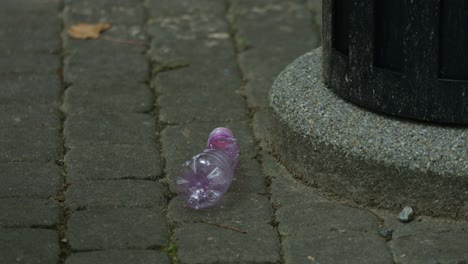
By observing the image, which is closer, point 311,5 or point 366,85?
point 366,85

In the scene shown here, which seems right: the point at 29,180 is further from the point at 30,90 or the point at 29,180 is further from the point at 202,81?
the point at 202,81

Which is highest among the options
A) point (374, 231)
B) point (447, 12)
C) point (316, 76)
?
point (447, 12)

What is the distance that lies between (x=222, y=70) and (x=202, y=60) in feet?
0.44

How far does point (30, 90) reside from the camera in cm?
441

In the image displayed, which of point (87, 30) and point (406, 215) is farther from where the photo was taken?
point (87, 30)

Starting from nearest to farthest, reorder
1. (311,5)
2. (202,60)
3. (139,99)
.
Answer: (139,99), (202,60), (311,5)

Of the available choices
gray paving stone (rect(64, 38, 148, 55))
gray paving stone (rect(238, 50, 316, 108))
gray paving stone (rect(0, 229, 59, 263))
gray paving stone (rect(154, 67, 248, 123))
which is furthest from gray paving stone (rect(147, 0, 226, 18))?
gray paving stone (rect(0, 229, 59, 263))

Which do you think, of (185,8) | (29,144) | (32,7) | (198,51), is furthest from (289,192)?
(32,7)

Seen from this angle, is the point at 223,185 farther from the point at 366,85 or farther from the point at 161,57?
the point at 161,57

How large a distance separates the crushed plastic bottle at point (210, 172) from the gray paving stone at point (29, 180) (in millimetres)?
436

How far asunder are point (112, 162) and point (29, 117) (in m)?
0.53

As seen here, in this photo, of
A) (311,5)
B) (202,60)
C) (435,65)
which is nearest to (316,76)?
(435,65)

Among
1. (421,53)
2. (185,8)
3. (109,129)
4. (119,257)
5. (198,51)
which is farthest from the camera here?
(185,8)

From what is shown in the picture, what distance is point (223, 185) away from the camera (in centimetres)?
364
